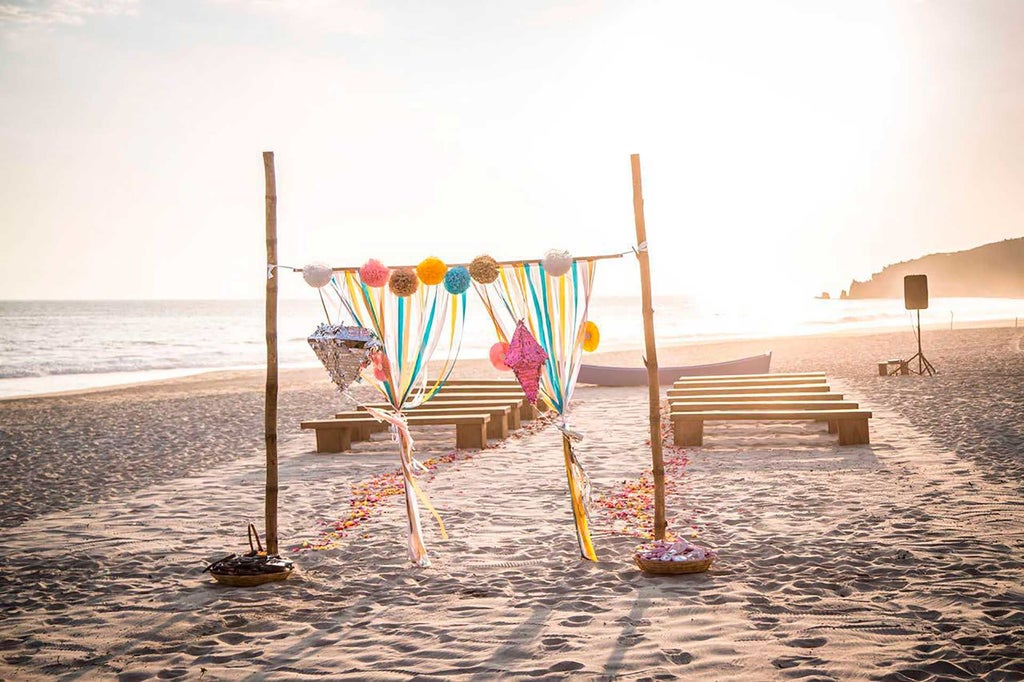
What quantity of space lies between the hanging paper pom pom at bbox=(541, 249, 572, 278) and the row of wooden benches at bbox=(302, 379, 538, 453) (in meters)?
4.10

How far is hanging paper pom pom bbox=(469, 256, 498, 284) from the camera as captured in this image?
5.77m

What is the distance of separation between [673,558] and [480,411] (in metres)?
6.13

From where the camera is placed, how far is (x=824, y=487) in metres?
7.51

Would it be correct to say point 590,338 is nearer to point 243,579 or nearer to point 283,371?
point 243,579

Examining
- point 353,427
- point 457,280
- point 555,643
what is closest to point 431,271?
point 457,280

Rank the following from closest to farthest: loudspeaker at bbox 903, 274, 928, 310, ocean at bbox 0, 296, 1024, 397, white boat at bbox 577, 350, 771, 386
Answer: loudspeaker at bbox 903, 274, 928, 310
white boat at bbox 577, 350, 771, 386
ocean at bbox 0, 296, 1024, 397

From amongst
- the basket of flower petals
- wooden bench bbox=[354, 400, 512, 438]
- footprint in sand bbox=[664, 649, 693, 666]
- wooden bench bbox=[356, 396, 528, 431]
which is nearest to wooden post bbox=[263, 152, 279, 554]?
the basket of flower petals

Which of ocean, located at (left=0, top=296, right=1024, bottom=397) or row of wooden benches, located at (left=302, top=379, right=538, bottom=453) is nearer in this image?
row of wooden benches, located at (left=302, top=379, right=538, bottom=453)

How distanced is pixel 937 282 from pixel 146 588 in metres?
147

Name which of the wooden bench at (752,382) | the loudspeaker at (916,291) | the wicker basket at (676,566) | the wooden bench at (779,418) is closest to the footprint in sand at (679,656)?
the wicker basket at (676,566)

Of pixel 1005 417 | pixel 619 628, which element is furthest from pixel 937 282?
pixel 619 628

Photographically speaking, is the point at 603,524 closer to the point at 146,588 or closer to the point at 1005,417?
the point at 146,588

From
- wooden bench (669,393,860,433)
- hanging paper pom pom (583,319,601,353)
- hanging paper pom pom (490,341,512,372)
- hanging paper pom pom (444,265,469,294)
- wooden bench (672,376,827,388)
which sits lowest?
wooden bench (669,393,860,433)

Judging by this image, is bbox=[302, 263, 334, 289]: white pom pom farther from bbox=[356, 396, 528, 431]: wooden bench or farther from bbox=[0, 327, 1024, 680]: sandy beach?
bbox=[356, 396, 528, 431]: wooden bench
